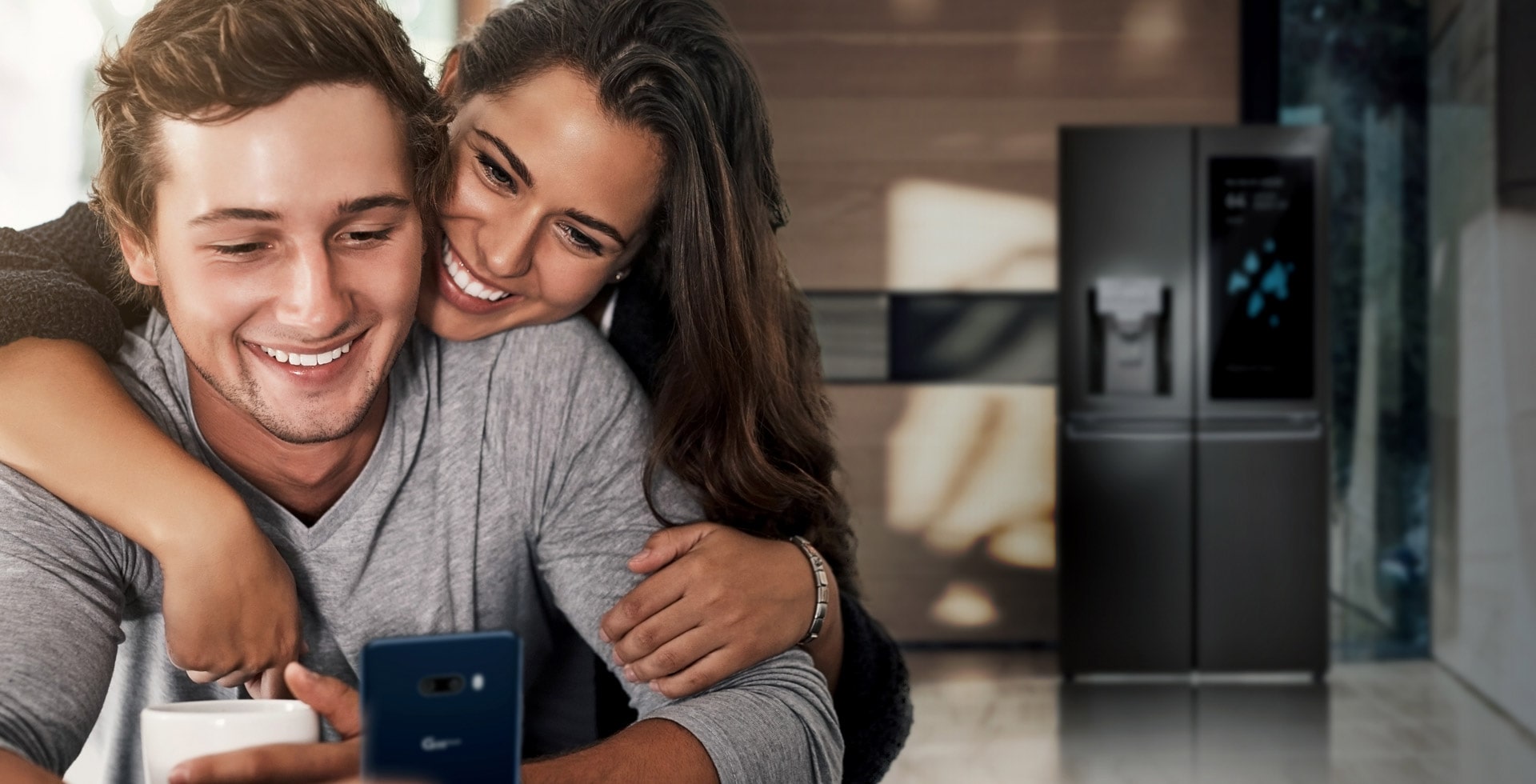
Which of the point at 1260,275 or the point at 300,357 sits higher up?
the point at 1260,275

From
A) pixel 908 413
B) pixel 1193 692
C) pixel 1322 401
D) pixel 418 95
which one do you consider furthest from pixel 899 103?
pixel 418 95

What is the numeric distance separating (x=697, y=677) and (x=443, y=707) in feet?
1.41

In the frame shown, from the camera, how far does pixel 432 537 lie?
4.09 feet

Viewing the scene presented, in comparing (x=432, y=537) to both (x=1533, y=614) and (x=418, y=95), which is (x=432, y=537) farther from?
(x=1533, y=614)

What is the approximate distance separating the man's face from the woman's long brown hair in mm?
234

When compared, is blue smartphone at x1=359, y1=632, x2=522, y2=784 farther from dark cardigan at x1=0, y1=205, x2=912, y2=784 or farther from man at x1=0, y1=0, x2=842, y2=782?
dark cardigan at x1=0, y1=205, x2=912, y2=784

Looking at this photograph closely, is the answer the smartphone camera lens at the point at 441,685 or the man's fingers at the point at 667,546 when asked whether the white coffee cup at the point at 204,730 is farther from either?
the man's fingers at the point at 667,546

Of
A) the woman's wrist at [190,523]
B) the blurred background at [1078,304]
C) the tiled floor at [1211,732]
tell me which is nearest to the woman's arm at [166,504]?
the woman's wrist at [190,523]

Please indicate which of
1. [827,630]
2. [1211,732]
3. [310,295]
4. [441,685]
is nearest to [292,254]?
[310,295]

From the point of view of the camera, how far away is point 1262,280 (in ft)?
12.3

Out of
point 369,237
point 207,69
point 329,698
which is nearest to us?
point 329,698

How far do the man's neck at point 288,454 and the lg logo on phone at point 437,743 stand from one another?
0.50 metres

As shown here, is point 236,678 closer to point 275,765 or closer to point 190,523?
point 190,523

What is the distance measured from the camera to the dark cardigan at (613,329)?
1.08 m
